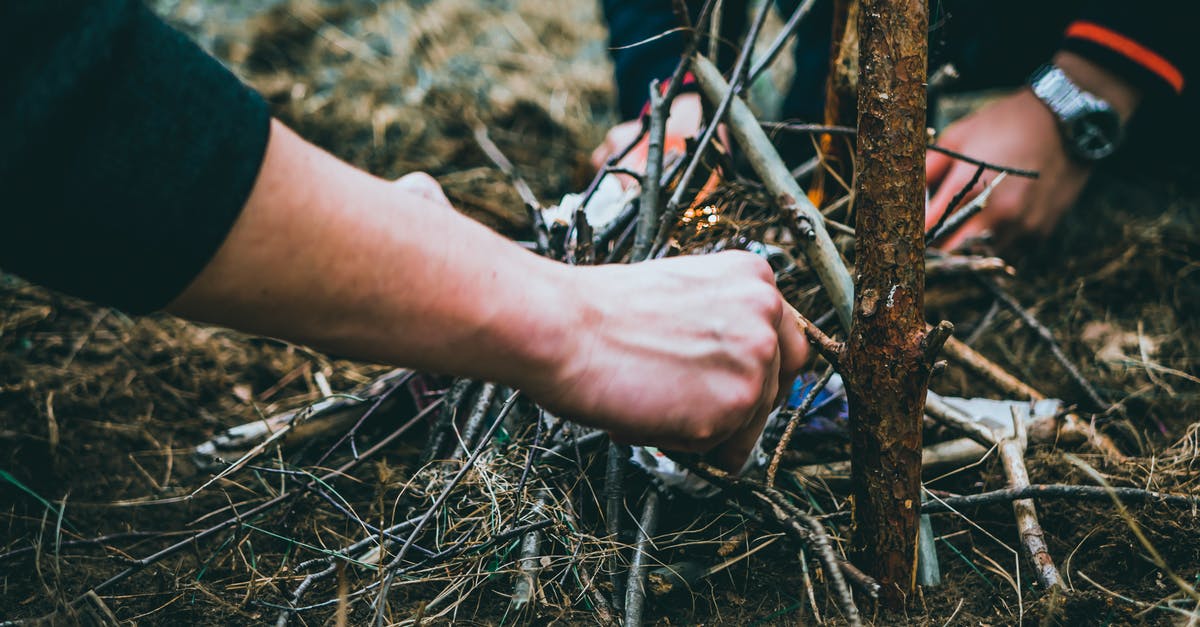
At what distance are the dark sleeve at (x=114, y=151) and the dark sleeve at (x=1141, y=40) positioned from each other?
5.22 ft

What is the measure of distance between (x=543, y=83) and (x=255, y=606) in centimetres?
230

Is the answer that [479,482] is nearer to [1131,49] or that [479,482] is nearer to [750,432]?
[750,432]

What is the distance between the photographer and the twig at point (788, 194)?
87 centimetres

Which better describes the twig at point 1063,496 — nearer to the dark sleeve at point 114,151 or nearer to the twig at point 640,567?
the twig at point 640,567

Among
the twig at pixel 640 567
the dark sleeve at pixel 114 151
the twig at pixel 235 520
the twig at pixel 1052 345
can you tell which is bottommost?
the twig at pixel 235 520

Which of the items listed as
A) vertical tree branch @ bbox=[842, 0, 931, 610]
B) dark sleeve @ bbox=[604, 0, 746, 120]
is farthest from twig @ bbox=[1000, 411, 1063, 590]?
dark sleeve @ bbox=[604, 0, 746, 120]

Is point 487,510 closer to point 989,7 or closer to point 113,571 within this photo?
point 113,571

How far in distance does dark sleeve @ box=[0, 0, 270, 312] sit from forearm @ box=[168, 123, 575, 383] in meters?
0.02

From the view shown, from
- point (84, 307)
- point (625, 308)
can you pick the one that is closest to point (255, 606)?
point (625, 308)

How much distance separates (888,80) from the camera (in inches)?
27.4

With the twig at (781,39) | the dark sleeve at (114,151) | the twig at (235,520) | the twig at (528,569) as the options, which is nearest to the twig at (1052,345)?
the twig at (781,39)

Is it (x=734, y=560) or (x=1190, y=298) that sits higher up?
(x=1190, y=298)

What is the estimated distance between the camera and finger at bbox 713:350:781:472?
2.32 ft

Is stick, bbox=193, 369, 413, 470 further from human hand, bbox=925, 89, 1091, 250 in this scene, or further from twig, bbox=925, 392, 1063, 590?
human hand, bbox=925, 89, 1091, 250
